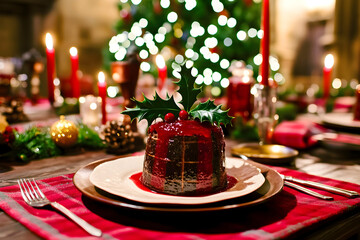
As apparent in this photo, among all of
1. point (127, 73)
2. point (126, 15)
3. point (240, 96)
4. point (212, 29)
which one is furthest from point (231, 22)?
point (127, 73)

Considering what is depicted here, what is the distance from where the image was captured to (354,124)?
1198mm

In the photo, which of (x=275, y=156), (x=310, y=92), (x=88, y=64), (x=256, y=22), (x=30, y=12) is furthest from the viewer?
(x=88, y=64)

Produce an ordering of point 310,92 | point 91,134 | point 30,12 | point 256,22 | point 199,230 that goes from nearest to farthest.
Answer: point 199,230, point 91,134, point 310,92, point 256,22, point 30,12

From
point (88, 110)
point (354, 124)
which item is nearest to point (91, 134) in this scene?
point (88, 110)

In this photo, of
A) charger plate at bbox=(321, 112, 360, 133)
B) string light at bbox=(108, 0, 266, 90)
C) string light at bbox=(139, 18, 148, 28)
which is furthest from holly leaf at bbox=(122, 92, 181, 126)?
string light at bbox=(139, 18, 148, 28)

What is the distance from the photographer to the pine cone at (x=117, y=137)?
3.63 feet

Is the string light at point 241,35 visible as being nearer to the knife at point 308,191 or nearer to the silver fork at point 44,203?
the knife at point 308,191

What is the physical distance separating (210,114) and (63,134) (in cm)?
62

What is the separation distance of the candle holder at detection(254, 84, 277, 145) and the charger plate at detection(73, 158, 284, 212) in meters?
0.36

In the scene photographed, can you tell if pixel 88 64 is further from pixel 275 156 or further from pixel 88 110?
pixel 275 156

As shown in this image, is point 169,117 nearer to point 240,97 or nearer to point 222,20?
point 240,97

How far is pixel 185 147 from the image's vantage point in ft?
2.06

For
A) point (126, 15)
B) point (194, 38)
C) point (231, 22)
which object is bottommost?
point (194, 38)

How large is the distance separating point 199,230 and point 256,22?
10.5 ft
